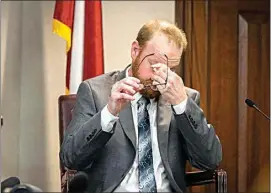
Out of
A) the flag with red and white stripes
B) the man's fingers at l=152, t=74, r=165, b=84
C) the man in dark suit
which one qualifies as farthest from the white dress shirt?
the flag with red and white stripes

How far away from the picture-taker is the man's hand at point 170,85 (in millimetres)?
1179

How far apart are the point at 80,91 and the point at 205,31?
1271 mm

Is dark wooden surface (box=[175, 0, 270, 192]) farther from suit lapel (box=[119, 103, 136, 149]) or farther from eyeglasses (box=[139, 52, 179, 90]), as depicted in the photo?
eyeglasses (box=[139, 52, 179, 90])

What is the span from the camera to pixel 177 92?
1.24 metres

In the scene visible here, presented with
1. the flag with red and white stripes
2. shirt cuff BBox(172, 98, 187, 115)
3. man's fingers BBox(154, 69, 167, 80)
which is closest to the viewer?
man's fingers BBox(154, 69, 167, 80)

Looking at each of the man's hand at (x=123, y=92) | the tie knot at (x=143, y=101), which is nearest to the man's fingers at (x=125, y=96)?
the man's hand at (x=123, y=92)

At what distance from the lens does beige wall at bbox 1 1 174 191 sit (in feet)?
8.60

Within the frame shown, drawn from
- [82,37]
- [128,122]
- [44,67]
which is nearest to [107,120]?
[128,122]

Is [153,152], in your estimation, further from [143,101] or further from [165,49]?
[165,49]

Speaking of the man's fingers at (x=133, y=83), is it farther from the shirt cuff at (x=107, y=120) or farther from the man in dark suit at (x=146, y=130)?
the shirt cuff at (x=107, y=120)

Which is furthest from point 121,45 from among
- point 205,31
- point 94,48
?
point 205,31

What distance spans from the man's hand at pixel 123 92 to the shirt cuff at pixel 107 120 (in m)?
0.04

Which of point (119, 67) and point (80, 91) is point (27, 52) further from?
point (80, 91)

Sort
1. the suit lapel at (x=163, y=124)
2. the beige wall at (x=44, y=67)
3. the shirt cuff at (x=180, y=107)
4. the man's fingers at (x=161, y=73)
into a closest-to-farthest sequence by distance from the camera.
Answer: the man's fingers at (x=161, y=73)
the shirt cuff at (x=180, y=107)
the suit lapel at (x=163, y=124)
the beige wall at (x=44, y=67)
